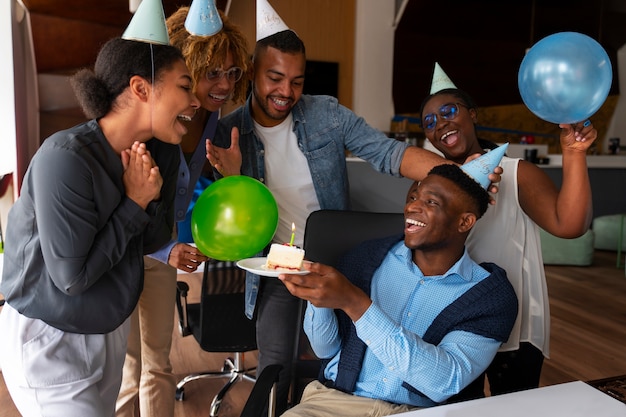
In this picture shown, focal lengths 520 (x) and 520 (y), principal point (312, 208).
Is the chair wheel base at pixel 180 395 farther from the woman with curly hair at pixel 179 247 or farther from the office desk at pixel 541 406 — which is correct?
the office desk at pixel 541 406

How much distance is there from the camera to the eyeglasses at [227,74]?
1.63m

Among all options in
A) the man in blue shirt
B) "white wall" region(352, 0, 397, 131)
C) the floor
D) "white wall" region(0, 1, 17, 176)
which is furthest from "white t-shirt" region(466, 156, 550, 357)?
"white wall" region(352, 0, 397, 131)

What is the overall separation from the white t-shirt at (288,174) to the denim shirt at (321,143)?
0.02 metres

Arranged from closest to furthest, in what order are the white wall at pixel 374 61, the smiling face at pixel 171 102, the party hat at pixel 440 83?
the smiling face at pixel 171 102 → the party hat at pixel 440 83 → the white wall at pixel 374 61

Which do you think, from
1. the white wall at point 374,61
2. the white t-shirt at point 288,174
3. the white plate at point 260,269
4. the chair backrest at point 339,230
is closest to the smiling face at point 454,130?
the chair backrest at point 339,230

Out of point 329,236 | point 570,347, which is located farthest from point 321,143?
point 570,347

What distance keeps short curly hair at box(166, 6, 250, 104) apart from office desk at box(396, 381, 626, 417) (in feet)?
3.79

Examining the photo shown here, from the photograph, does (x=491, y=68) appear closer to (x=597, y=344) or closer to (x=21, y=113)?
(x=597, y=344)

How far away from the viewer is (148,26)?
4.12ft

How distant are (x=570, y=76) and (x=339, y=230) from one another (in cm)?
76

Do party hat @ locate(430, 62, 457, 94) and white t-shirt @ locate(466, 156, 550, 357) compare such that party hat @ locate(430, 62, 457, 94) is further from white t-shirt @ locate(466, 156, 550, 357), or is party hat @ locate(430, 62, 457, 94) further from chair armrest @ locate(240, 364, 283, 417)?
chair armrest @ locate(240, 364, 283, 417)

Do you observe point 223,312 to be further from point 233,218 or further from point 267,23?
point 267,23

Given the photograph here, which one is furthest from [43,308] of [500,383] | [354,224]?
[500,383]

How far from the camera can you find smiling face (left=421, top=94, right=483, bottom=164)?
1.69 metres
